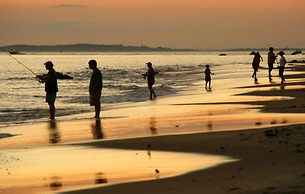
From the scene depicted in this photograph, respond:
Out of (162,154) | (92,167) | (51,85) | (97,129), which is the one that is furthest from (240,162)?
(51,85)

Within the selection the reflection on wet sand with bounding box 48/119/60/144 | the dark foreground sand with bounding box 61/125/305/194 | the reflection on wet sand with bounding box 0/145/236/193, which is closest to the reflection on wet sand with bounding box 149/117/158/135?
the dark foreground sand with bounding box 61/125/305/194

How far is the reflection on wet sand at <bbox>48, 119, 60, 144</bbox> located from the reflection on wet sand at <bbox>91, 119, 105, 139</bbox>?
0.85 m

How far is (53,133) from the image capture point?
15.8 metres

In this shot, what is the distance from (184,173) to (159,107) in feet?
43.9

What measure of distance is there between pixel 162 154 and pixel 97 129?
5036 mm

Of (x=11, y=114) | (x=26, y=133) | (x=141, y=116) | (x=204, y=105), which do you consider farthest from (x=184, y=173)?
(x=11, y=114)

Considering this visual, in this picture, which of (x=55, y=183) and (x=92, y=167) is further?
(x=92, y=167)

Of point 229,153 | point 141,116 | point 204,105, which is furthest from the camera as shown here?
point 204,105

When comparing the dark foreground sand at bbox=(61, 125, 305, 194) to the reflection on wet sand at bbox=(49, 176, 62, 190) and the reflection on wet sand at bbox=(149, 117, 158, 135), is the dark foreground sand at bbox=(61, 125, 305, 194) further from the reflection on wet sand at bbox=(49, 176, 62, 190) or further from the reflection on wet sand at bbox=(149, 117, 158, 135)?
the reflection on wet sand at bbox=(149, 117, 158, 135)

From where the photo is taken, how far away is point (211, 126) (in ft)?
50.8

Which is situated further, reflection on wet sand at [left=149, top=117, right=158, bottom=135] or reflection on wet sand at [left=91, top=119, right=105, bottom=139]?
reflection on wet sand at [left=149, top=117, right=158, bottom=135]

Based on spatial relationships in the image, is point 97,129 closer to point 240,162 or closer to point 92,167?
point 92,167

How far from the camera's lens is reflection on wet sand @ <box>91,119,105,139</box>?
580 inches

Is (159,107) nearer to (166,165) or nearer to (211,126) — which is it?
(211,126)
